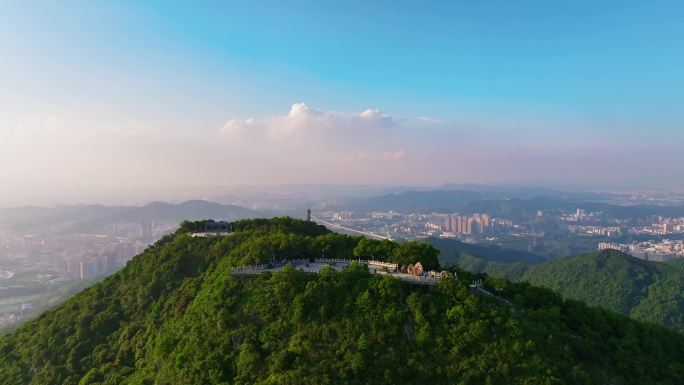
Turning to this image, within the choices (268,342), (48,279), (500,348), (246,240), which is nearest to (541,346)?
(500,348)

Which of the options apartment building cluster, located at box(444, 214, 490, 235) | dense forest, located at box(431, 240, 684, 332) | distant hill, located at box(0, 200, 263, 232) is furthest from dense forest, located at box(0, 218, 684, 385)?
apartment building cluster, located at box(444, 214, 490, 235)

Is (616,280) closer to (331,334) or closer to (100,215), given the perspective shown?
(331,334)

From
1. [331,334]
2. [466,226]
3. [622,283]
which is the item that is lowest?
[622,283]

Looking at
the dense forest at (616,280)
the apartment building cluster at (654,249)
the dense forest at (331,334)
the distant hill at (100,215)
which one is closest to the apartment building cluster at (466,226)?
the apartment building cluster at (654,249)

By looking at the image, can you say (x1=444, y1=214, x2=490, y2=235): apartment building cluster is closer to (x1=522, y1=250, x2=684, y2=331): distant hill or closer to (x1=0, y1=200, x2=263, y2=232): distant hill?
(x1=0, y1=200, x2=263, y2=232): distant hill

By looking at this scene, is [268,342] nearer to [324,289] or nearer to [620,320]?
[324,289]

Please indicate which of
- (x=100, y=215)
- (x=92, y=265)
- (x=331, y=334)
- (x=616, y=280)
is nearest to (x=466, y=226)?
(x=616, y=280)
